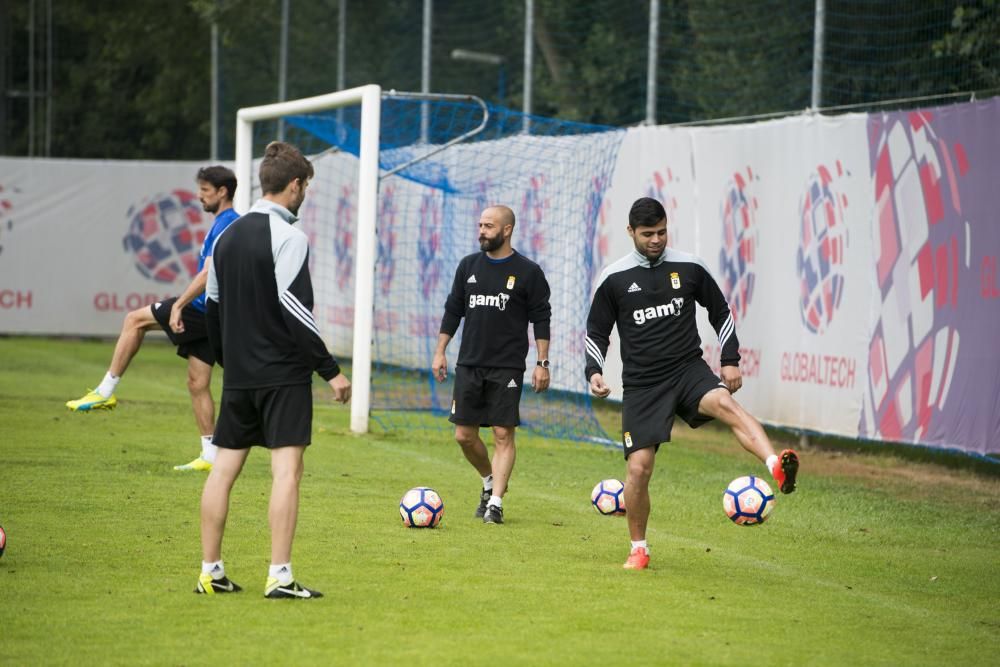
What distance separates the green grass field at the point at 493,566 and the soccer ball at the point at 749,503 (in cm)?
34

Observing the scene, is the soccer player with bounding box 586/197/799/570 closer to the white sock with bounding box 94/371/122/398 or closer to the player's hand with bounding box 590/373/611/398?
the player's hand with bounding box 590/373/611/398

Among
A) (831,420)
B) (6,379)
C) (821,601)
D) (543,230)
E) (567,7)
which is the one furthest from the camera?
(567,7)

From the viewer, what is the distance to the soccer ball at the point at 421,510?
9.20m

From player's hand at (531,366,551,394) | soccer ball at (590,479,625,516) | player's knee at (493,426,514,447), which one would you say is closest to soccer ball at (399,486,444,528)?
player's knee at (493,426,514,447)

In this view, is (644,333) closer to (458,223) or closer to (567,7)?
(458,223)

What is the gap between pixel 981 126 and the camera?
1153 centimetres

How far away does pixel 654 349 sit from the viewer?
8219 mm

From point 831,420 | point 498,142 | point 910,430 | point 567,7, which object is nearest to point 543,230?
point 498,142

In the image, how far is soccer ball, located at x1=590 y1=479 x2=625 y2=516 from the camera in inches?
385

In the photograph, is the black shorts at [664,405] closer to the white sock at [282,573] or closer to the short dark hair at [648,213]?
the short dark hair at [648,213]

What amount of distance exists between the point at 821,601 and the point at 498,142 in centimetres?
1142

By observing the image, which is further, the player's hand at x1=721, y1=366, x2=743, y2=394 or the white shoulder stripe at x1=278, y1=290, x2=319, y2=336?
the player's hand at x1=721, y1=366, x2=743, y2=394

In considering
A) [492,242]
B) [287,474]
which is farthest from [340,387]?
[492,242]

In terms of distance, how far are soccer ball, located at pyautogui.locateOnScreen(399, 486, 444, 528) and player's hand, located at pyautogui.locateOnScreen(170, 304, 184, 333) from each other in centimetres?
274
